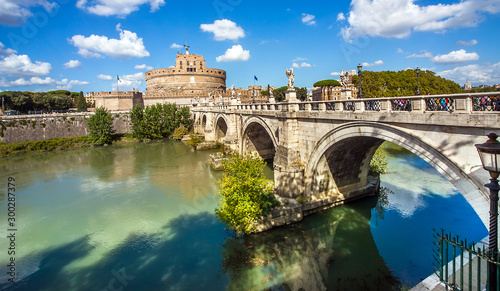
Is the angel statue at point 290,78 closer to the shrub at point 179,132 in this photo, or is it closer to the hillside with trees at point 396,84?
the hillside with trees at point 396,84

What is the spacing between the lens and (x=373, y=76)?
35.4 metres

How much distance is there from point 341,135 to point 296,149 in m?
2.96

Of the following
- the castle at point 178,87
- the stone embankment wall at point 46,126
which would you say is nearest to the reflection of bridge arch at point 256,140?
the castle at point 178,87

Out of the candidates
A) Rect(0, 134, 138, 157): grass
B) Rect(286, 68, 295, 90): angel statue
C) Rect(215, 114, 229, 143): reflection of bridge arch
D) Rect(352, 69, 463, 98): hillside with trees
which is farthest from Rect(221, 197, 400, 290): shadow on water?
Rect(0, 134, 138, 157): grass

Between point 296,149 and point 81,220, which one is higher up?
point 296,149

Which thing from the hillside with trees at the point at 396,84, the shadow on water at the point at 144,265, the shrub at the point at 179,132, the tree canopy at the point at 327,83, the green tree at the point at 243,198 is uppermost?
the tree canopy at the point at 327,83

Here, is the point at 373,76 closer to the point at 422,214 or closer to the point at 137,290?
the point at 422,214

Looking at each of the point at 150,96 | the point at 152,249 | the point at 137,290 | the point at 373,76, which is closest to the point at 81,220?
the point at 152,249

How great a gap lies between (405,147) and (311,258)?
4.99 metres

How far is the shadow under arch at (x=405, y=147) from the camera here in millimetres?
5578

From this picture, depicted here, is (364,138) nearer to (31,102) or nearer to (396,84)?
(396,84)

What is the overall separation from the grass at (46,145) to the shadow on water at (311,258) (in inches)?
1317

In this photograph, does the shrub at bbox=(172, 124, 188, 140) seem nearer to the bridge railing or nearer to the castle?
the castle

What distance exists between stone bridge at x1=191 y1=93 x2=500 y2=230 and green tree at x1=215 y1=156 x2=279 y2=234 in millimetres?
1912
